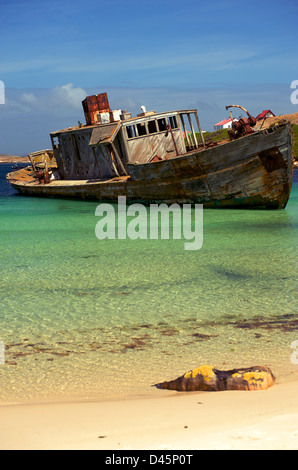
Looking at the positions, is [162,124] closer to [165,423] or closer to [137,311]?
[137,311]

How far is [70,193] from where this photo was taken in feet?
79.7

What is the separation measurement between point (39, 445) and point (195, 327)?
3577mm

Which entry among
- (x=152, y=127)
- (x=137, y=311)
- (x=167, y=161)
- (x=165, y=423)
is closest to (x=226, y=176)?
(x=167, y=161)

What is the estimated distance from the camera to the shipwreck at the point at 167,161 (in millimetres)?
17062

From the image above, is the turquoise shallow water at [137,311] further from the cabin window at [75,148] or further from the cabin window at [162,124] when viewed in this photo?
the cabin window at [75,148]

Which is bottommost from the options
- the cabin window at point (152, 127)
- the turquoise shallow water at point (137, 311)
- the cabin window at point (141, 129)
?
the turquoise shallow water at point (137, 311)

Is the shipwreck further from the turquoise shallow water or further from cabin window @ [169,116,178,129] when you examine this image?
the turquoise shallow water

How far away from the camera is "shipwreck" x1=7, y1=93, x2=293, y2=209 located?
17.1 metres

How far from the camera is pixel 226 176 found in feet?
57.9

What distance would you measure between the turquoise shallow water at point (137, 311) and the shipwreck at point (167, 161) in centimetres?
426

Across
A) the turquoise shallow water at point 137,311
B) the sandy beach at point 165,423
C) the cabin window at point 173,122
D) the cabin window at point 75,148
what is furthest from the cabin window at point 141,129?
the sandy beach at point 165,423

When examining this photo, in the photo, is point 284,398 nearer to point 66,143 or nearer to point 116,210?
point 116,210

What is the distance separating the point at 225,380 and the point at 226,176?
1406 cm

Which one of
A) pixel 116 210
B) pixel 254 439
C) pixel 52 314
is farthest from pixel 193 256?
pixel 116 210
